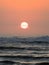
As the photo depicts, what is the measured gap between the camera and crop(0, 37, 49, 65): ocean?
1.80 meters

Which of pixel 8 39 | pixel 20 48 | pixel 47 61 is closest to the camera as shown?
pixel 47 61

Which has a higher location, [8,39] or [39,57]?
[8,39]

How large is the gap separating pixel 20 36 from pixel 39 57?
16.3 inches

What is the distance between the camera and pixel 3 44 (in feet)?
6.32

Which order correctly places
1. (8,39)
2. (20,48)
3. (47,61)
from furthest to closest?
(8,39) < (20,48) < (47,61)

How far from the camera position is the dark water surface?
1799mm

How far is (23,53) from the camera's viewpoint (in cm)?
186

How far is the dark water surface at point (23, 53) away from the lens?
5.90 feet

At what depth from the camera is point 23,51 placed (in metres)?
1.88

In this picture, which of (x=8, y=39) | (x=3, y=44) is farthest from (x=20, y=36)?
(x=3, y=44)

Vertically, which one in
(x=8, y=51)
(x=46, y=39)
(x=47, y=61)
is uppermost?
(x=46, y=39)

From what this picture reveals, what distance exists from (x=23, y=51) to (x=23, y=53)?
0.03m

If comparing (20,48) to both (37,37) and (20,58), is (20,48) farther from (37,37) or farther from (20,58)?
(37,37)

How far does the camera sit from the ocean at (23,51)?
5.91 feet
